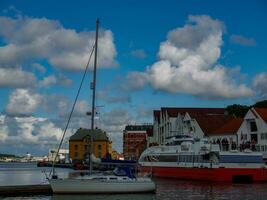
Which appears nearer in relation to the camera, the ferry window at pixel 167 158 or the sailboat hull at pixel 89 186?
the sailboat hull at pixel 89 186

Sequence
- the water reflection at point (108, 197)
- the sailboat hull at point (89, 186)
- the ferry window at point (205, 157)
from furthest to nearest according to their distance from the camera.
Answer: the ferry window at point (205, 157) < the sailboat hull at point (89, 186) < the water reflection at point (108, 197)

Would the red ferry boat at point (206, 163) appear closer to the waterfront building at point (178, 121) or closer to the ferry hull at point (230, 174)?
the ferry hull at point (230, 174)

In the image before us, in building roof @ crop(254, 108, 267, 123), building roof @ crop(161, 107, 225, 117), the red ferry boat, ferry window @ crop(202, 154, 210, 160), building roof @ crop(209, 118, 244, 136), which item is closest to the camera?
the red ferry boat

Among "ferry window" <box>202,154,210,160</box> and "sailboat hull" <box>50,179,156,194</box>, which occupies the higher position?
"ferry window" <box>202,154,210,160</box>

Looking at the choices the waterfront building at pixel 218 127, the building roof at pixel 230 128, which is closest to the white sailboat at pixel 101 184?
the waterfront building at pixel 218 127

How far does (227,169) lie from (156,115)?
79.9 meters

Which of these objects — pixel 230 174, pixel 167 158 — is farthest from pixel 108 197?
pixel 167 158

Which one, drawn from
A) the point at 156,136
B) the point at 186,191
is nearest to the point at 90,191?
the point at 186,191

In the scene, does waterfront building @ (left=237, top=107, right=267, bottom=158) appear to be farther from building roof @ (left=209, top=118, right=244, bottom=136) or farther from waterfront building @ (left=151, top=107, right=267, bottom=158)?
building roof @ (left=209, top=118, right=244, bottom=136)

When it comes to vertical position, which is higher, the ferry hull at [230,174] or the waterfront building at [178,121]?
the waterfront building at [178,121]

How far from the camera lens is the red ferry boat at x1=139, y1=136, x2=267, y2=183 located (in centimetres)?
6625

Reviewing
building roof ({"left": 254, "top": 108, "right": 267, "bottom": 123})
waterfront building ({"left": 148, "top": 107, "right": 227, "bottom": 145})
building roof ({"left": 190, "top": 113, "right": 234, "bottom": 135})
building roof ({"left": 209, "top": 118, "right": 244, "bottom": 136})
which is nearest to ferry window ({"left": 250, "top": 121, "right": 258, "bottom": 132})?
building roof ({"left": 254, "top": 108, "right": 267, "bottom": 123})

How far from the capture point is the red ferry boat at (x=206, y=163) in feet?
217

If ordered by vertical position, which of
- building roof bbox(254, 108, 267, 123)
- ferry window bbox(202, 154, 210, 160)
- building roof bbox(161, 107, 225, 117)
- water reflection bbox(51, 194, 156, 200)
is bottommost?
water reflection bbox(51, 194, 156, 200)
